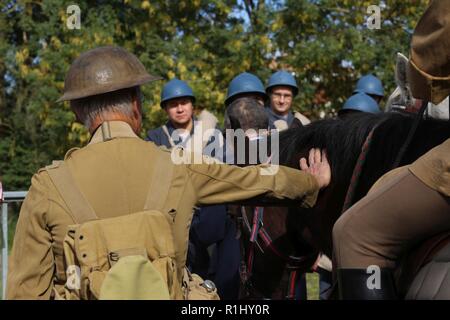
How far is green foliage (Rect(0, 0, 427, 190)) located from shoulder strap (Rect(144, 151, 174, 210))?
9683mm

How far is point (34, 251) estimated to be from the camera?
2.90 m

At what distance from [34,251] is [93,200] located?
1.03 feet

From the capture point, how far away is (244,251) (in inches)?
191

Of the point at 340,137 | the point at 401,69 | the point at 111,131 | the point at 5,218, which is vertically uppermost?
the point at 401,69

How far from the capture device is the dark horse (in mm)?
3232

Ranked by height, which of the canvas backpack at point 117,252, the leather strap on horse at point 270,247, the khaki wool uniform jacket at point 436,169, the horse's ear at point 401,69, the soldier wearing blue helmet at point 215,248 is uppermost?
the horse's ear at point 401,69

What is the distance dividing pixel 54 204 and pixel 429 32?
155 cm

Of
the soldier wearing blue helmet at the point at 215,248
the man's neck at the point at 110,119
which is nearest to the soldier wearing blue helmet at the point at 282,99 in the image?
the soldier wearing blue helmet at the point at 215,248

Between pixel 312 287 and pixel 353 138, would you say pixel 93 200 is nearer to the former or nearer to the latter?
pixel 353 138

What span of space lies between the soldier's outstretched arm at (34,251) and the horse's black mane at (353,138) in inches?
57.0

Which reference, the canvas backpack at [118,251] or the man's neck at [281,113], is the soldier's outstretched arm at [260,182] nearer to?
the canvas backpack at [118,251]

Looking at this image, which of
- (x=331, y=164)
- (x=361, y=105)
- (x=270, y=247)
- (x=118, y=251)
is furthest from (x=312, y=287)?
(x=118, y=251)

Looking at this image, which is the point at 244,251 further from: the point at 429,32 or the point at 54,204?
the point at 429,32

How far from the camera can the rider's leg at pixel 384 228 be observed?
2.62 m
